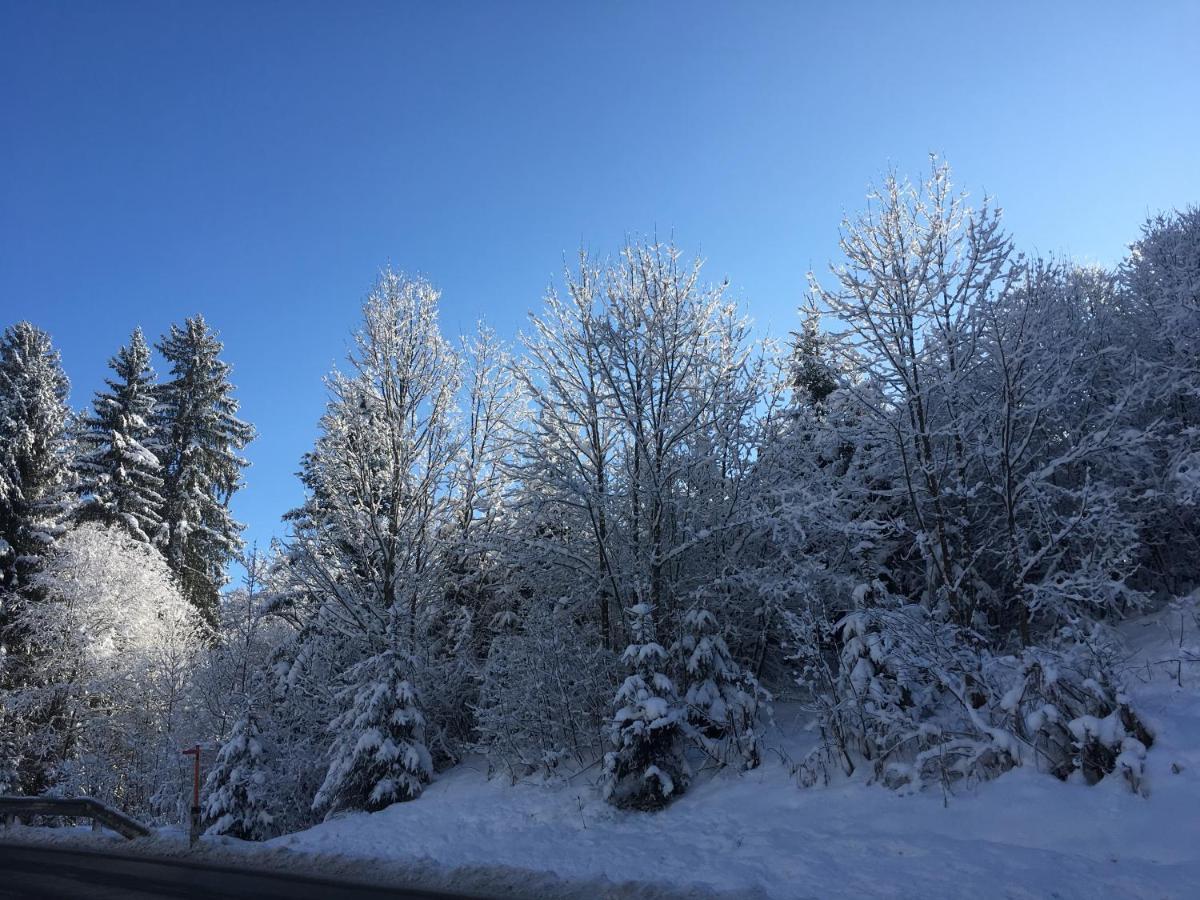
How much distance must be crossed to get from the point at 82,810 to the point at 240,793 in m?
2.58

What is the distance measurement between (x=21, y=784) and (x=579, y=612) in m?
18.7

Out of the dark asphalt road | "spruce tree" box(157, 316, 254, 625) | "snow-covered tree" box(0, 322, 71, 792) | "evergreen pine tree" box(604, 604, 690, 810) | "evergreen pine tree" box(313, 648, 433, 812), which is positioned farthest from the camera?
"spruce tree" box(157, 316, 254, 625)

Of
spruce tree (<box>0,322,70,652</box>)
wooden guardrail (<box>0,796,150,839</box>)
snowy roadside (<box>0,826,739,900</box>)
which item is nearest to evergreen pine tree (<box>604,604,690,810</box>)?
snowy roadside (<box>0,826,739,900</box>)

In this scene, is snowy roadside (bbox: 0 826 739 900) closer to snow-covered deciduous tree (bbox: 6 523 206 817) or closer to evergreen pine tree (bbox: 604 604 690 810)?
evergreen pine tree (bbox: 604 604 690 810)

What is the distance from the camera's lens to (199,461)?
31.8m

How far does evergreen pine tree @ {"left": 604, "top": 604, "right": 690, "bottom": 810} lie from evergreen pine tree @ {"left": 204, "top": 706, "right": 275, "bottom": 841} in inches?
257

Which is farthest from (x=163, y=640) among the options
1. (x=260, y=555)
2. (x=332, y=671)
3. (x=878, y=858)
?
(x=878, y=858)

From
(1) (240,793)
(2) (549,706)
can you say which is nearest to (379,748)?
(1) (240,793)

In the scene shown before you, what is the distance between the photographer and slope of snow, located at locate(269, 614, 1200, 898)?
17.7 feet

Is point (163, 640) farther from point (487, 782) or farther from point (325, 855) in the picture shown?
point (325, 855)

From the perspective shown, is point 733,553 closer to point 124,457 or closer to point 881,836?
point 881,836

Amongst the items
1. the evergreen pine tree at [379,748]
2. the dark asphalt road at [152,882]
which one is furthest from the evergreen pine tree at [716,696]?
the evergreen pine tree at [379,748]

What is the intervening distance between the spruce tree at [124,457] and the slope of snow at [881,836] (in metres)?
22.5

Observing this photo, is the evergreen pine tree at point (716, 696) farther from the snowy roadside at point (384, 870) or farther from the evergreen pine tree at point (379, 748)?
the evergreen pine tree at point (379, 748)
